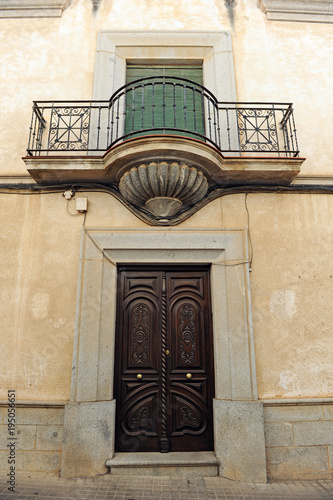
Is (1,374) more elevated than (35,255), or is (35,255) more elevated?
(35,255)

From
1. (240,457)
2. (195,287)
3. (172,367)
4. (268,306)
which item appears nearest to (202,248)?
(195,287)

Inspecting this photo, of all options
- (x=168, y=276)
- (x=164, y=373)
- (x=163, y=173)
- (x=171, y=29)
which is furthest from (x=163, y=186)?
(x=171, y=29)

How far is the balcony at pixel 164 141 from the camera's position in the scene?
4.35 metres

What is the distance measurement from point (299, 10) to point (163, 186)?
4659 mm

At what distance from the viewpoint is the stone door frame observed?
3940mm

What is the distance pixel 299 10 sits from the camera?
594cm

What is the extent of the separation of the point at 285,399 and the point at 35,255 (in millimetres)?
3999

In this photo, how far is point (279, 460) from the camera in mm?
3998

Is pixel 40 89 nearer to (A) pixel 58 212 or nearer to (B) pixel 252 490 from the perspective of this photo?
(A) pixel 58 212

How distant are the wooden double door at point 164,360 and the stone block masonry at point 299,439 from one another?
800 millimetres

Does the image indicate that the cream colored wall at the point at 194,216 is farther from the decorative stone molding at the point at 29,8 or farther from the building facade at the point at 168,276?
the decorative stone molding at the point at 29,8

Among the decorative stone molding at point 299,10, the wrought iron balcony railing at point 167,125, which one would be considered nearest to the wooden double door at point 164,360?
the wrought iron balcony railing at point 167,125

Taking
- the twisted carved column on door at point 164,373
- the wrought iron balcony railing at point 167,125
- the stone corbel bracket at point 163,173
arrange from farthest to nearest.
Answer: the wrought iron balcony railing at point 167,125 → the stone corbel bracket at point 163,173 → the twisted carved column on door at point 164,373

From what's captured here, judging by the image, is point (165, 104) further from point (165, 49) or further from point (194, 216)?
point (194, 216)
